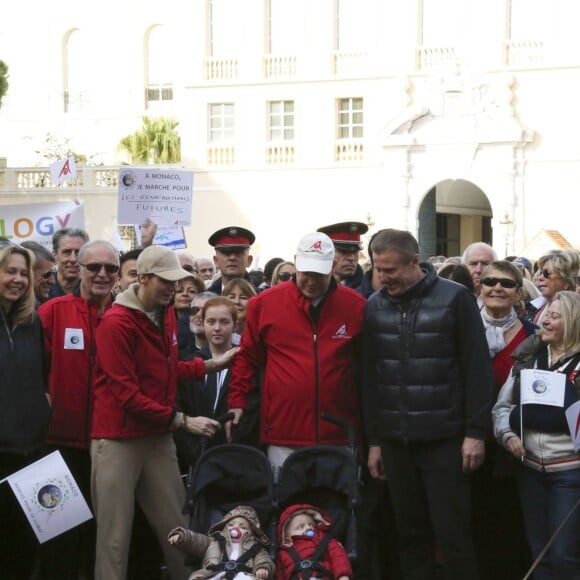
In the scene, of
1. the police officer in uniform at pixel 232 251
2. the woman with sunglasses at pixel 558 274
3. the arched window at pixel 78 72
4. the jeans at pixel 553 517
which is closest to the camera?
the jeans at pixel 553 517

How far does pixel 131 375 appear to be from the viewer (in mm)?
7309

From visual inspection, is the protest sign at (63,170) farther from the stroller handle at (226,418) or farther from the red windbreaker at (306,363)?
the stroller handle at (226,418)

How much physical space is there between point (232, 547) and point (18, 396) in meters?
1.64

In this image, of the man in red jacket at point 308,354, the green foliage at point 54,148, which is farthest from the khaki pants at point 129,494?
Answer: the green foliage at point 54,148

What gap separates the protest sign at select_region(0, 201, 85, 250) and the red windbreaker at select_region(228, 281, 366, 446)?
6305mm

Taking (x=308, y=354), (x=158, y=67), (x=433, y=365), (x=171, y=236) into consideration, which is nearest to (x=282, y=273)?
(x=171, y=236)

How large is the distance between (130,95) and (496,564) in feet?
148

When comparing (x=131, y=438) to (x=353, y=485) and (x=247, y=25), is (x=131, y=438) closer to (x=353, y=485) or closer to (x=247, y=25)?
(x=353, y=485)

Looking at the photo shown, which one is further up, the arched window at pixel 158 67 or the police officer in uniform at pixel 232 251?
Answer: the arched window at pixel 158 67

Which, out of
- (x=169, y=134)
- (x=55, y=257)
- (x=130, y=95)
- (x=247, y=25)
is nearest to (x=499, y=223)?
(x=247, y=25)

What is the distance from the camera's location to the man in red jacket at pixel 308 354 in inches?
295

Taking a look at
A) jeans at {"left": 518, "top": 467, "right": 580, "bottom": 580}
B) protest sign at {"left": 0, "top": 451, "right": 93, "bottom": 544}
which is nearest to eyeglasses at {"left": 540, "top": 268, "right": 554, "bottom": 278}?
jeans at {"left": 518, "top": 467, "right": 580, "bottom": 580}

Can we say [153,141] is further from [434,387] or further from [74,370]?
[434,387]

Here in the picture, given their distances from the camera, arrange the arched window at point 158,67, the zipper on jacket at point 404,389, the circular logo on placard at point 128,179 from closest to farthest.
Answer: the zipper on jacket at point 404,389 → the circular logo on placard at point 128,179 → the arched window at point 158,67
